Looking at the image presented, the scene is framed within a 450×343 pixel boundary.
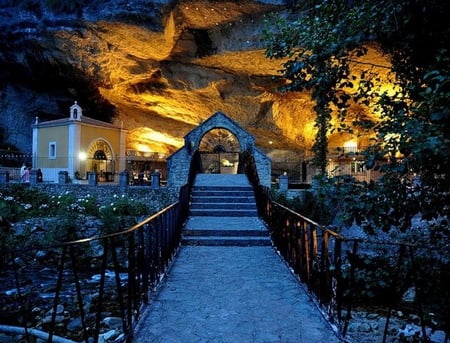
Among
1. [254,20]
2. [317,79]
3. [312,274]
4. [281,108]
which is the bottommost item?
[312,274]

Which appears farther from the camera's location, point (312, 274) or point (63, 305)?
point (63, 305)

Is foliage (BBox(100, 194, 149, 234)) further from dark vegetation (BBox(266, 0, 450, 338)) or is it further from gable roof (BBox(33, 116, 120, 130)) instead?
dark vegetation (BBox(266, 0, 450, 338))

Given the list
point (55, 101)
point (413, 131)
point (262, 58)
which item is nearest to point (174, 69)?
point (262, 58)

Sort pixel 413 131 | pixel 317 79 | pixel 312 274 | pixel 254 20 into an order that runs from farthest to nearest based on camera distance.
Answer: pixel 254 20 → pixel 312 274 → pixel 317 79 → pixel 413 131

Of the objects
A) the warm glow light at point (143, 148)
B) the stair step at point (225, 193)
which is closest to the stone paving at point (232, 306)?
the stair step at point (225, 193)

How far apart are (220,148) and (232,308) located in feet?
72.4

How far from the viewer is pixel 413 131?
2693 mm

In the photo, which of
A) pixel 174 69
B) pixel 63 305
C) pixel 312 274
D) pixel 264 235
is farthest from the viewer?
pixel 174 69

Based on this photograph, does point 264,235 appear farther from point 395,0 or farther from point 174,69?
point 174,69

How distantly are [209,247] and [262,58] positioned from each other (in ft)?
43.3

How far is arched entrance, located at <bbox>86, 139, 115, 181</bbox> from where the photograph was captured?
2220 centimetres

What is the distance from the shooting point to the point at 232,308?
3.90 m

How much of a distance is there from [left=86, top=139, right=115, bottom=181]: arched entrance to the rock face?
114 inches

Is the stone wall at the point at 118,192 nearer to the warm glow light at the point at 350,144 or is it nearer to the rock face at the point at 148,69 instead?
the rock face at the point at 148,69
